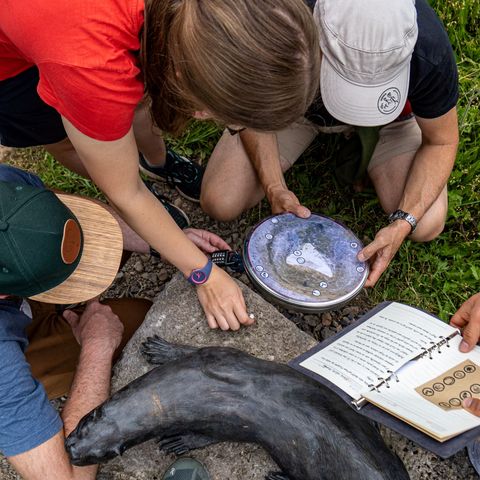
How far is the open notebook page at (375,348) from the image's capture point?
1730 millimetres

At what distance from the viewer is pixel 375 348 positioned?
1.82 m

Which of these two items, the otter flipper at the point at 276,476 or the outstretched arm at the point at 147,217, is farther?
the otter flipper at the point at 276,476

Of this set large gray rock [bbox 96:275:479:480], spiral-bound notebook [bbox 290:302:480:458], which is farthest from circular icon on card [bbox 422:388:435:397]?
large gray rock [bbox 96:275:479:480]

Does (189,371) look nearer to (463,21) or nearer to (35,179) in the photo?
(35,179)

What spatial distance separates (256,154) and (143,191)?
928 mm

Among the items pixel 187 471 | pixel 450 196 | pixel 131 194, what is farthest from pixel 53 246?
pixel 450 196

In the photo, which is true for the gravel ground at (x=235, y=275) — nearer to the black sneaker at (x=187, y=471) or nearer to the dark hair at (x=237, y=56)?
the black sneaker at (x=187, y=471)

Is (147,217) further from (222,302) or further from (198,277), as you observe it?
(222,302)

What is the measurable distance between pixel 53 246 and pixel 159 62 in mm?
732

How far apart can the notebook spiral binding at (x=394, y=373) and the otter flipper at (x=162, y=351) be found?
2.43ft

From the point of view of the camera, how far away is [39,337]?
242cm

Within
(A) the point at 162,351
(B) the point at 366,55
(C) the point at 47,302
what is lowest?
(A) the point at 162,351

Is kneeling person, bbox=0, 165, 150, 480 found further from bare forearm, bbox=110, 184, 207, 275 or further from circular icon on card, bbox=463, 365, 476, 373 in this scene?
circular icon on card, bbox=463, 365, 476, 373

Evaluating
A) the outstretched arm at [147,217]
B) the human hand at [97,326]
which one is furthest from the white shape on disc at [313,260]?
the human hand at [97,326]
